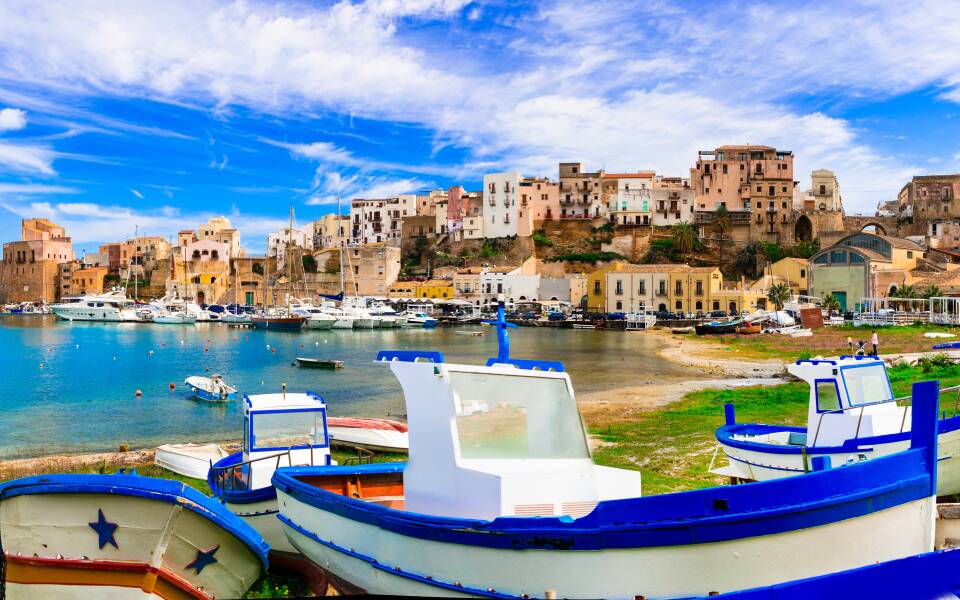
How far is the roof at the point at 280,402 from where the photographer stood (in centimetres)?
1035

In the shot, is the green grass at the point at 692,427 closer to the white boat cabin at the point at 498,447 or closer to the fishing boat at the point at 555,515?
the white boat cabin at the point at 498,447

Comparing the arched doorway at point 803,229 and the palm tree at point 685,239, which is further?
the arched doorway at point 803,229

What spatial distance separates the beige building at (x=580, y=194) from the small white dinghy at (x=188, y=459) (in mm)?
80912

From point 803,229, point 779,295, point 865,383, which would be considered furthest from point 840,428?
point 803,229

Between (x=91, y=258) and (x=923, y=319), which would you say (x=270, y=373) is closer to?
(x=923, y=319)

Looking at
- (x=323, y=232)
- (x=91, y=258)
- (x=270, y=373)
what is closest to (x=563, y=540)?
(x=270, y=373)

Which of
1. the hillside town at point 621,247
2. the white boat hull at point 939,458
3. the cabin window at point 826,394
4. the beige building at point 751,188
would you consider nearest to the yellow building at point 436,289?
the hillside town at point 621,247

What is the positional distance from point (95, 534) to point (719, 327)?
53.7m

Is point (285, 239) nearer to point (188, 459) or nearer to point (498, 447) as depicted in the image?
point (188, 459)

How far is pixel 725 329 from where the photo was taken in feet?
182

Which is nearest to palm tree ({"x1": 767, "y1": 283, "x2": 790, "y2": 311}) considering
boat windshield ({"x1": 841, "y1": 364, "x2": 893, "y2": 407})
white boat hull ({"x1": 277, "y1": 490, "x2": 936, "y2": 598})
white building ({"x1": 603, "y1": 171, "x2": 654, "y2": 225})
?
white building ({"x1": 603, "y1": 171, "x2": 654, "y2": 225})

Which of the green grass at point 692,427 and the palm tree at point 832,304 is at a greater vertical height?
the palm tree at point 832,304

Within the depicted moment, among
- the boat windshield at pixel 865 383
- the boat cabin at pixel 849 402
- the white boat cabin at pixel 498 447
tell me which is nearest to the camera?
the white boat cabin at pixel 498 447

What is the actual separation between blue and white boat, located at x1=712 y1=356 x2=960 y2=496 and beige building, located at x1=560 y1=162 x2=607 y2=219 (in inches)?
3283
